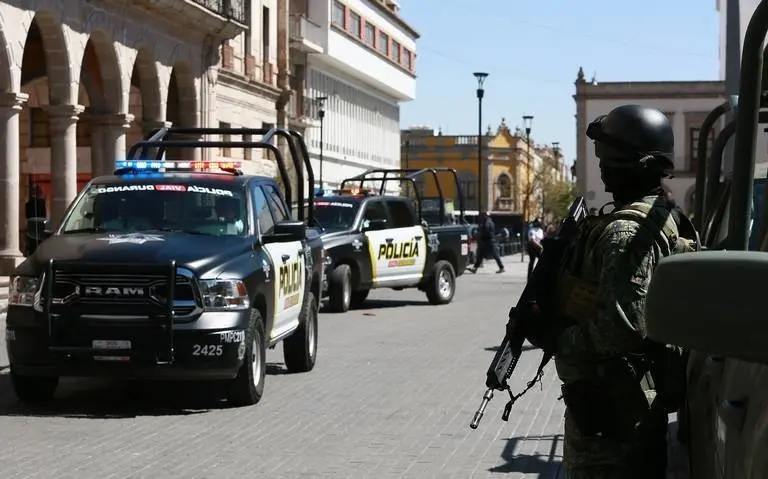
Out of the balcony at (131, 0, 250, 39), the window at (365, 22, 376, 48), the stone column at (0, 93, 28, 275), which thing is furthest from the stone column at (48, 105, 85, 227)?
the window at (365, 22, 376, 48)

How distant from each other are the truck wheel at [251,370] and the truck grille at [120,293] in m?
0.65

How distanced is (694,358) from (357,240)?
19.4 meters

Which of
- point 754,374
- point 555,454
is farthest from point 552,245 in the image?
point 555,454

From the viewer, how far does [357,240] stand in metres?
Answer: 23.8

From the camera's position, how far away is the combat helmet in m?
4.22

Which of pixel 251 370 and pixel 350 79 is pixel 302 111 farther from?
pixel 251 370

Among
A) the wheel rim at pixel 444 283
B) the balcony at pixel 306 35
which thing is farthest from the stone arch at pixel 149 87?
the balcony at pixel 306 35

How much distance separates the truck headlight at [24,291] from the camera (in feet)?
35.5

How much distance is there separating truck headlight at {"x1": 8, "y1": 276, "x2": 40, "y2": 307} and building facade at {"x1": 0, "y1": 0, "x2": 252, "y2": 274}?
54.3 ft

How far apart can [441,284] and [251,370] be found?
49.6 feet

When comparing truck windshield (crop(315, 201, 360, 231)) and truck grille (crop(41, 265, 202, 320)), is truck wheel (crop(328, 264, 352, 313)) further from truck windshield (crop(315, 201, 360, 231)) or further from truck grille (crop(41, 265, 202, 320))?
truck grille (crop(41, 265, 202, 320))

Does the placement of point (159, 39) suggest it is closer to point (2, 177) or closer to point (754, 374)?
point (2, 177)

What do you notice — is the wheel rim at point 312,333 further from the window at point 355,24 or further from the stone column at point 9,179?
the window at point 355,24

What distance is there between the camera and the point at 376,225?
2441 centimetres
